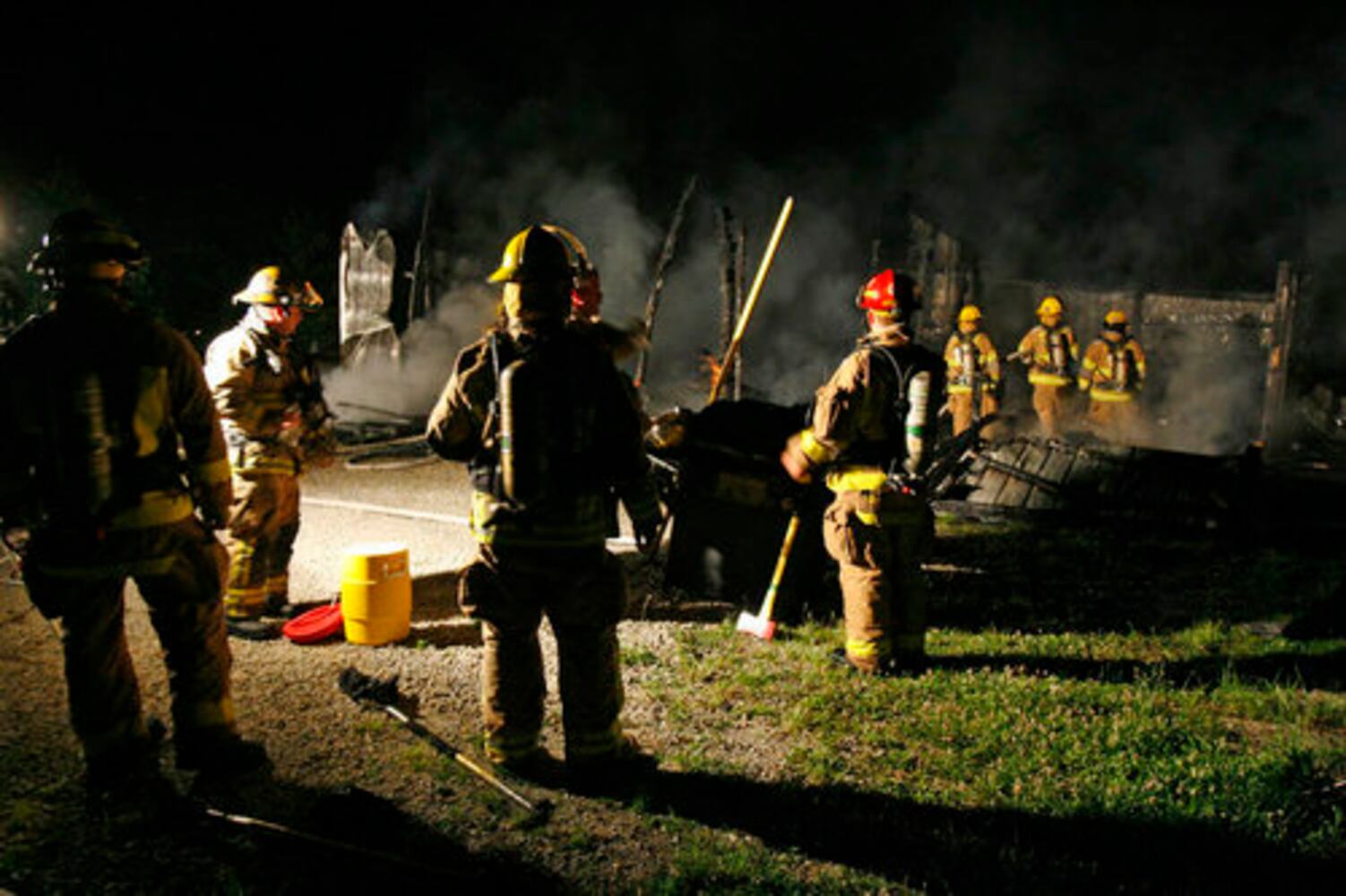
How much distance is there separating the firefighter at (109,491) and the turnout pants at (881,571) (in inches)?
126

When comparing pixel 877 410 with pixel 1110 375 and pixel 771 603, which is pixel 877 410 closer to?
pixel 771 603

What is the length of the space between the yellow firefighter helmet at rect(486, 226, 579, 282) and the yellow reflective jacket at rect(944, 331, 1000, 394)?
357 inches

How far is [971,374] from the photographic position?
1141 cm

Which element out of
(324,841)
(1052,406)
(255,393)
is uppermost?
(255,393)

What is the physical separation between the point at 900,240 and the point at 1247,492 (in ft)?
44.3

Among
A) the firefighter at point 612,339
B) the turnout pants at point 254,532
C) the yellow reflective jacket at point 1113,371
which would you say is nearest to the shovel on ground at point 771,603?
the firefighter at point 612,339

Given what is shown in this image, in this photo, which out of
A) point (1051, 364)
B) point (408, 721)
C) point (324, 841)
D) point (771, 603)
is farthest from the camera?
point (1051, 364)

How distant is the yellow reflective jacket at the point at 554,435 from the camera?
332 centimetres

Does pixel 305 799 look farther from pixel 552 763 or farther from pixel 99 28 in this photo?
pixel 99 28

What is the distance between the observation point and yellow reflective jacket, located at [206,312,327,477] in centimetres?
500

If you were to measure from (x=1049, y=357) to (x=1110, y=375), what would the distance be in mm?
852

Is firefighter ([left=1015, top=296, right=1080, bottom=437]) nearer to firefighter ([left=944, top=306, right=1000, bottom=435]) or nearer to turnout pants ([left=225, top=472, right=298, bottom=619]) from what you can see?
firefighter ([left=944, top=306, right=1000, bottom=435])

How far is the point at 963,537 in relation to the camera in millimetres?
8195

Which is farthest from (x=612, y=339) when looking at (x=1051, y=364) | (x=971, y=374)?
(x=1051, y=364)
